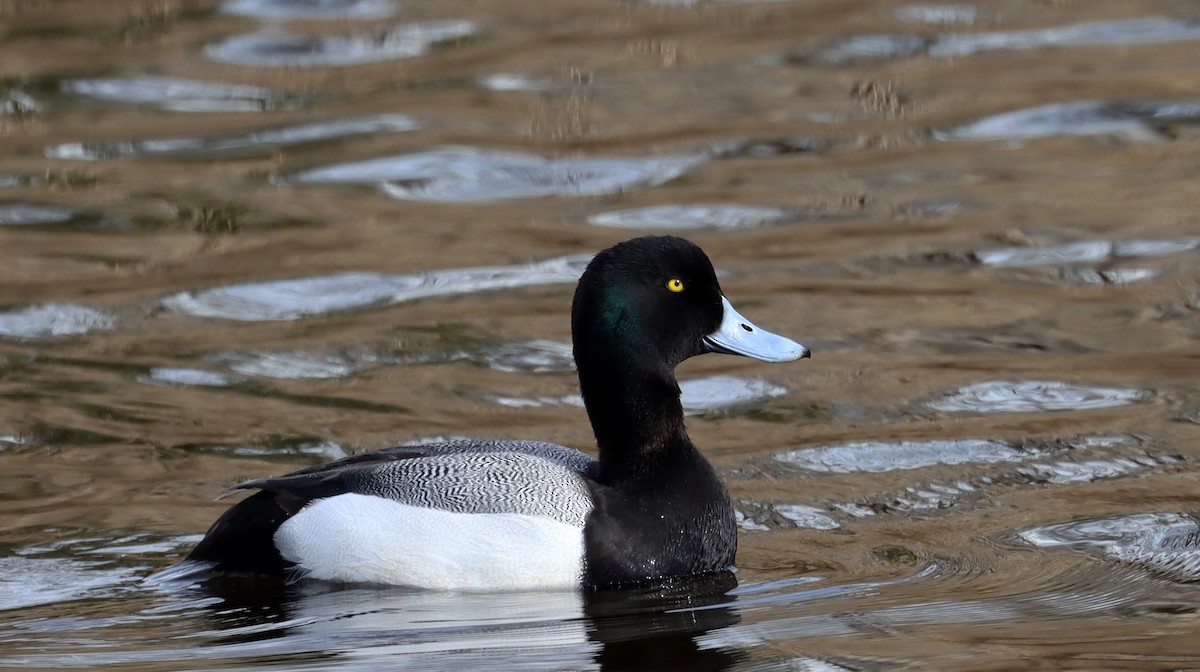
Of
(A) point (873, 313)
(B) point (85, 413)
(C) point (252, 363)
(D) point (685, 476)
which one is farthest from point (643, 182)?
(D) point (685, 476)

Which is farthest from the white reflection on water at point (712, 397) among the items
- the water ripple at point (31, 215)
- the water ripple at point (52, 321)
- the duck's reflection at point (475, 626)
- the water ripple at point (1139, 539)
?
the water ripple at point (31, 215)

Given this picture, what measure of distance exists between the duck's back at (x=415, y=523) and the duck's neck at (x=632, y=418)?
0.14 m

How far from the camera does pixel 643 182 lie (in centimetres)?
1252

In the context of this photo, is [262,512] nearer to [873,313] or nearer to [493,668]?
[493,668]

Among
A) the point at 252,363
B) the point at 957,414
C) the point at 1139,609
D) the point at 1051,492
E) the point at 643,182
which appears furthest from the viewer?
the point at 643,182

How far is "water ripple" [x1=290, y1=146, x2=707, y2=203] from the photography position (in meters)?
12.5

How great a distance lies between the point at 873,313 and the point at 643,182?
2.87 m

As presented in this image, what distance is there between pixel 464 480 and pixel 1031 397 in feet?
10.1

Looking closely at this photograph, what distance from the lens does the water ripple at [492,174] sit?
12.5 metres

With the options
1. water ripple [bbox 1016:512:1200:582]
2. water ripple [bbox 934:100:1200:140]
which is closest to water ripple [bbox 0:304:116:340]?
water ripple [bbox 1016:512:1200:582]

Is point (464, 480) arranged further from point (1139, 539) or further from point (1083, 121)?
point (1083, 121)

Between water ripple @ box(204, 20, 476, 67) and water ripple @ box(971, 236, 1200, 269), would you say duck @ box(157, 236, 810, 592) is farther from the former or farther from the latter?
water ripple @ box(204, 20, 476, 67)

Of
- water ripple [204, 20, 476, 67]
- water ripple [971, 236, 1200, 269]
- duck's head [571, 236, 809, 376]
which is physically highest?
water ripple [204, 20, 476, 67]

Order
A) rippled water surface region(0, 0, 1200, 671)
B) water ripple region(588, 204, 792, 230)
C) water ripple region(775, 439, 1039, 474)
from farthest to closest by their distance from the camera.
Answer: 1. water ripple region(588, 204, 792, 230)
2. water ripple region(775, 439, 1039, 474)
3. rippled water surface region(0, 0, 1200, 671)
